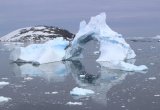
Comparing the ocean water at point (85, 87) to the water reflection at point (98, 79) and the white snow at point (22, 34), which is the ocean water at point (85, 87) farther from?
the white snow at point (22, 34)

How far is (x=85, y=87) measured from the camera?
13039 mm

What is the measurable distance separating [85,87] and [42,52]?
901 cm

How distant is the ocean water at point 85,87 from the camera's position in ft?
33.0

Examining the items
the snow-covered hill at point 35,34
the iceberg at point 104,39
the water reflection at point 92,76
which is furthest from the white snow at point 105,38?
the snow-covered hill at point 35,34

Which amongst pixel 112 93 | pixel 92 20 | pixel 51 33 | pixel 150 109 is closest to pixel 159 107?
pixel 150 109

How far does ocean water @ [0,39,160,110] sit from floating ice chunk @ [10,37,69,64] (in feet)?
12.4

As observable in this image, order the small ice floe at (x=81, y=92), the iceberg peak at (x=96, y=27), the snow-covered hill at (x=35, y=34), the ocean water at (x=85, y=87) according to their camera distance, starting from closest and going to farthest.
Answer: the ocean water at (x=85, y=87) → the small ice floe at (x=81, y=92) → the iceberg peak at (x=96, y=27) → the snow-covered hill at (x=35, y=34)

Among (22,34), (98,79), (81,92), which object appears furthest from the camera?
(22,34)

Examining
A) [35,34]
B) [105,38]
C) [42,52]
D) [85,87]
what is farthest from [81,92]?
[35,34]

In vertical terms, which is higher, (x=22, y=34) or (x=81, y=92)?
(x=22, y=34)

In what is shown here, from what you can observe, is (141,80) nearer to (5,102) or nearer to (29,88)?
(29,88)

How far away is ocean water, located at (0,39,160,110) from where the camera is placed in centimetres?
1005

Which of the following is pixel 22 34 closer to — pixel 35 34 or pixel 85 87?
pixel 35 34

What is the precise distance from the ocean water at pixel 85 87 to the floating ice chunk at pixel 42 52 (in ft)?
12.4
